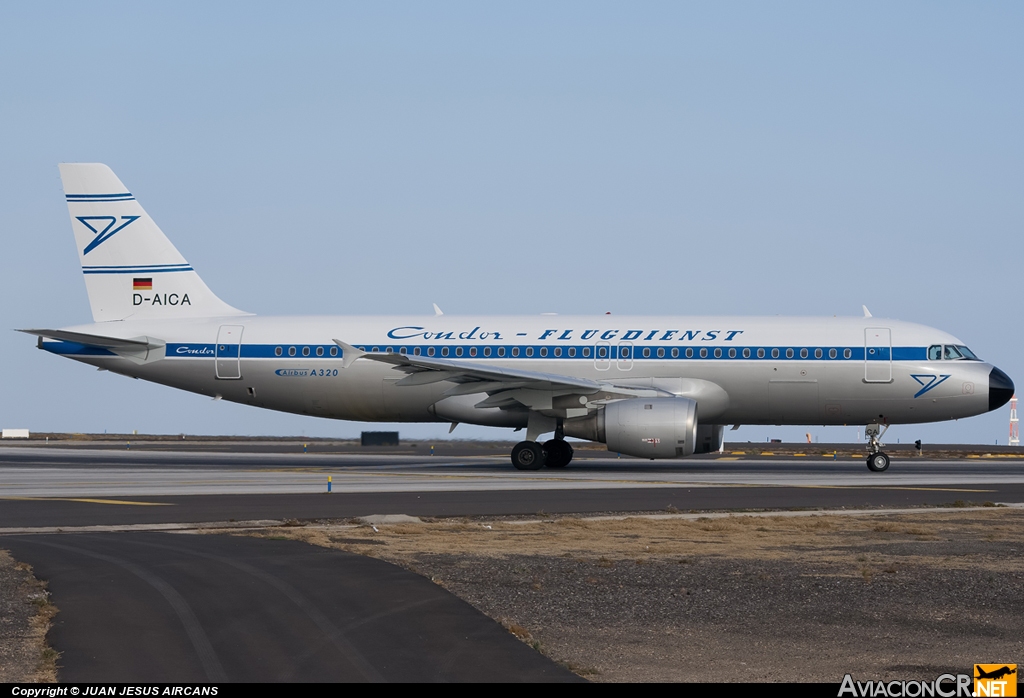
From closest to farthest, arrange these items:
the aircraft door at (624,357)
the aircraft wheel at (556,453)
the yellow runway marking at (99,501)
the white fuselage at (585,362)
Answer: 1. the yellow runway marking at (99,501)
2. the white fuselage at (585,362)
3. the aircraft door at (624,357)
4. the aircraft wheel at (556,453)

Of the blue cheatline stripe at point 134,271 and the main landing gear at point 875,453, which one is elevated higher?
the blue cheatline stripe at point 134,271

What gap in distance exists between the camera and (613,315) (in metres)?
32.9

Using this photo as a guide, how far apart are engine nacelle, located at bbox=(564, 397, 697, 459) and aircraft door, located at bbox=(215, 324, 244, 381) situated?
38.0 ft

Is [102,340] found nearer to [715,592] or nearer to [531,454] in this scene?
[531,454]

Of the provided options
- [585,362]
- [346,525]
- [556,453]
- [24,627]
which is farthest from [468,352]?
[24,627]

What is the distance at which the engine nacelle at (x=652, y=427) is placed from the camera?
28.5 meters

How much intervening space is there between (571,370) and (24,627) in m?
23.8

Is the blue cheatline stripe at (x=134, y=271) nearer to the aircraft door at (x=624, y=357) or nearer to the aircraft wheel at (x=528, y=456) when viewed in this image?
the aircraft wheel at (x=528, y=456)

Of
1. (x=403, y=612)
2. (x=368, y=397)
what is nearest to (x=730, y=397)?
(x=368, y=397)

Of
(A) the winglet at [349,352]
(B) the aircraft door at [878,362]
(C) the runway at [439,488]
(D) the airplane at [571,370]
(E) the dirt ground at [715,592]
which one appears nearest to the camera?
(E) the dirt ground at [715,592]

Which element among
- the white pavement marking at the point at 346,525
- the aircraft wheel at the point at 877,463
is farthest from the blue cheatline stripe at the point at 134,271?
the aircraft wheel at the point at 877,463

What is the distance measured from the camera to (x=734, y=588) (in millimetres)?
11023

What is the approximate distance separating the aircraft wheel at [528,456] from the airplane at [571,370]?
4 cm

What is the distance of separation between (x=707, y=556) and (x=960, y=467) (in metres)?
24.4
